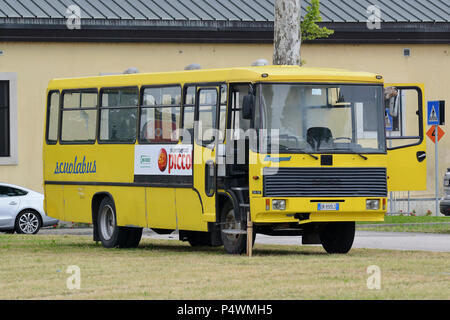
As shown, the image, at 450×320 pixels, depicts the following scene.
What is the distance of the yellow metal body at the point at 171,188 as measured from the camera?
18438 millimetres

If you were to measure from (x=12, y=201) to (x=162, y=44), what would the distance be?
305 inches

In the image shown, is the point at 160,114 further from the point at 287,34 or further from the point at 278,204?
the point at 287,34

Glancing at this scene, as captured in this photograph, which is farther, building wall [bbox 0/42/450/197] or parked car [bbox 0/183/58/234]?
building wall [bbox 0/42/450/197]

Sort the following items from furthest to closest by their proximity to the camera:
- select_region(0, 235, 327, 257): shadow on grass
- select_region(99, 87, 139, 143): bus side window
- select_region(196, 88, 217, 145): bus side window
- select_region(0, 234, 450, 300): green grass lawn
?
select_region(99, 87, 139, 143): bus side window
select_region(0, 235, 327, 257): shadow on grass
select_region(196, 88, 217, 145): bus side window
select_region(0, 234, 450, 300): green grass lawn

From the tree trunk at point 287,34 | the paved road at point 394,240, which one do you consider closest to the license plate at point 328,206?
the paved road at point 394,240

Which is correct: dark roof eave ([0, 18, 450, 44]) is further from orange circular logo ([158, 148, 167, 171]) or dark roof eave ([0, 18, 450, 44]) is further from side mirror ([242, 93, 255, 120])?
side mirror ([242, 93, 255, 120])

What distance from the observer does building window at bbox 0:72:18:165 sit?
1334 inches

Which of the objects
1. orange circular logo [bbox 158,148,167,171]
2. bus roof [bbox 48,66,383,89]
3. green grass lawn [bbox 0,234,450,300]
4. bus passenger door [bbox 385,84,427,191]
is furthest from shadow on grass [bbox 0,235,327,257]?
bus roof [bbox 48,66,383,89]

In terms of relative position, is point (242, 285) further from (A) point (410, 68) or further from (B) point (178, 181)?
(A) point (410, 68)

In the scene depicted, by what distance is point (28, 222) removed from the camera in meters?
29.5

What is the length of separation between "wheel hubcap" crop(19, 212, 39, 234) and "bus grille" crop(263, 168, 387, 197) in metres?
12.5

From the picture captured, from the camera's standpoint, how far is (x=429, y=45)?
36719 mm

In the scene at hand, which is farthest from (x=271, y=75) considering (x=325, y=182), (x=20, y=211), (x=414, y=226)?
(x=20, y=211)

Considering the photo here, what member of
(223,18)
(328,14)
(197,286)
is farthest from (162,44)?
(197,286)
